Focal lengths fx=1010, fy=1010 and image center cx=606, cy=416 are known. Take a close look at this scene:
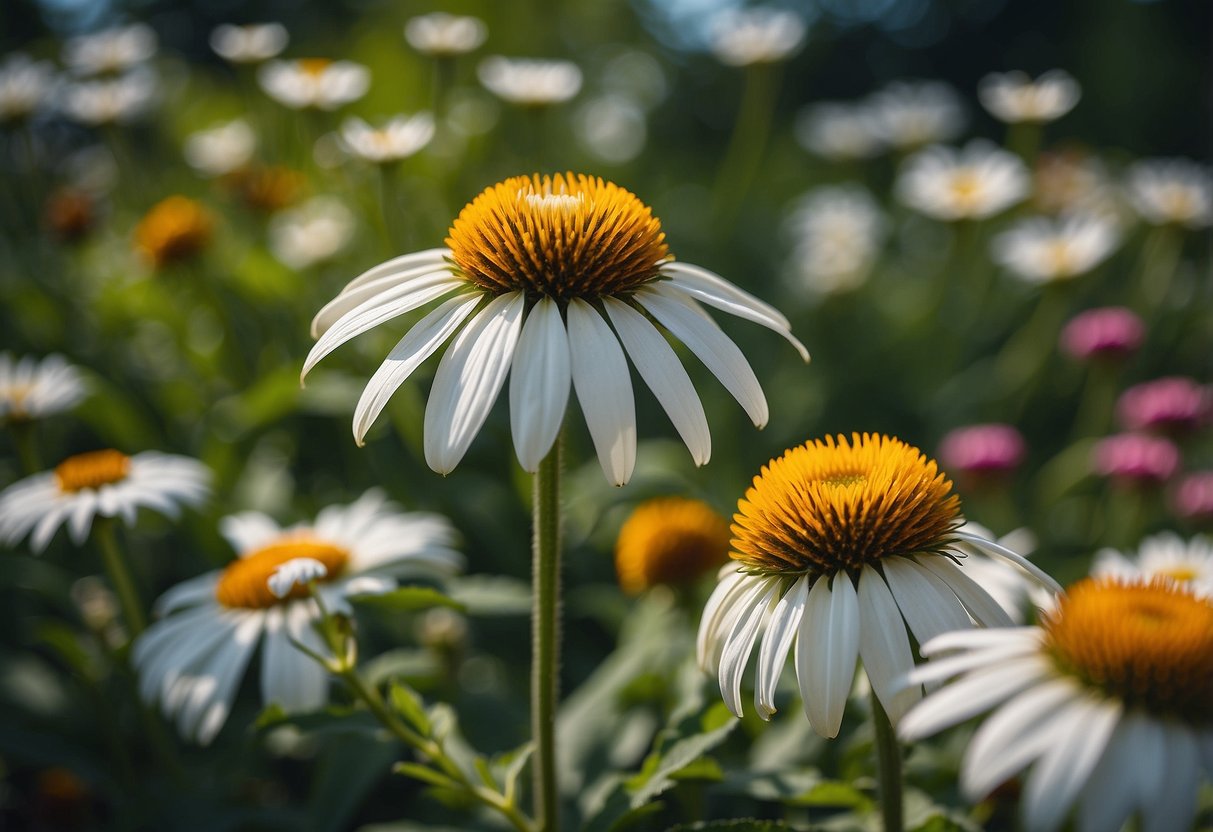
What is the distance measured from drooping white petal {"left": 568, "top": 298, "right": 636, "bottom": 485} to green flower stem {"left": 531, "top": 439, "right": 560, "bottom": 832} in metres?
0.11

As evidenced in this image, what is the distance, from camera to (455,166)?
3.13m

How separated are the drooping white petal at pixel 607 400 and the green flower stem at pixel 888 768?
0.36 m

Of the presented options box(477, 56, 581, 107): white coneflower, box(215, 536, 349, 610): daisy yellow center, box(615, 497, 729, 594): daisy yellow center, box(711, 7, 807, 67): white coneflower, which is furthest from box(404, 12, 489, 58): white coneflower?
box(215, 536, 349, 610): daisy yellow center

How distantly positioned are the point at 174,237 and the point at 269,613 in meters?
1.42

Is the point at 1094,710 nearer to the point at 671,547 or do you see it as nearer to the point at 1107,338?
the point at 671,547

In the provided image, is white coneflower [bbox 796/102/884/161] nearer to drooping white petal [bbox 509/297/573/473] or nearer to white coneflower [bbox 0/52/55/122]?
white coneflower [bbox 0/52/55/122]

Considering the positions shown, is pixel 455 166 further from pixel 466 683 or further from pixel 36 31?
pixel 36 31

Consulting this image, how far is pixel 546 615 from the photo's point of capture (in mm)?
1171

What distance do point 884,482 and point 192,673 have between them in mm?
1022

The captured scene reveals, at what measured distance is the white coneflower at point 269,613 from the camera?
1.41m

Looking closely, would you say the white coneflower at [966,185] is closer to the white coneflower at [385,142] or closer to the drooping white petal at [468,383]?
the white coneflower at [385,142]

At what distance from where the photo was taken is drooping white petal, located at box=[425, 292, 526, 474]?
1009 millimetres

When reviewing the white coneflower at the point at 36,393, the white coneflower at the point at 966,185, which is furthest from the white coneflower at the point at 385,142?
the white coneflower at the point at 966,185

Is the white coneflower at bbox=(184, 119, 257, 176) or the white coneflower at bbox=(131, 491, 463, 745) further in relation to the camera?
the white coneflower at bbox=(184, 119, 257, 176)
